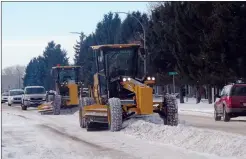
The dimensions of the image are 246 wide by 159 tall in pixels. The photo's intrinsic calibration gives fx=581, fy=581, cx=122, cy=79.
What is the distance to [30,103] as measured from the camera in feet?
158

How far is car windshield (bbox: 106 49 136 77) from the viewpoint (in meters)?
22.6

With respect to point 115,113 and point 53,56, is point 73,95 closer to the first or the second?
point 115,113

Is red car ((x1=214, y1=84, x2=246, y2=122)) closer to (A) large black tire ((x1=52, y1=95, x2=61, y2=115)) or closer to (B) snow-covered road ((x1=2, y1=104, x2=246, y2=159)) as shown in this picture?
(B) snow-covered road ((x1=2, y1=104, x2=246, y2=159))

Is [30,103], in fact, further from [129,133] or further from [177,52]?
[129,133]

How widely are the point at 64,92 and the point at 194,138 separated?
2408 cm

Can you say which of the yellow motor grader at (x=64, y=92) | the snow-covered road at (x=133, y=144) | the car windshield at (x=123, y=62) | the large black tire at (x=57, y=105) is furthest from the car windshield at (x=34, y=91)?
the snow-covered road at (x=133, y=144)

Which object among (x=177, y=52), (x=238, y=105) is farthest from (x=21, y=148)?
(x=177, y=52)

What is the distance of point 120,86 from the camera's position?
22344 millimetres

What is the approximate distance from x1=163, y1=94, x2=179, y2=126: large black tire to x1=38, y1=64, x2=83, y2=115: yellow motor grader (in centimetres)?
1368

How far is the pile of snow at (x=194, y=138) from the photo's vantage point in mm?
13086

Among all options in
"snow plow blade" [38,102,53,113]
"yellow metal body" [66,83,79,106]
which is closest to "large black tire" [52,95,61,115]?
"snow plow blade" [38,102,53,113]

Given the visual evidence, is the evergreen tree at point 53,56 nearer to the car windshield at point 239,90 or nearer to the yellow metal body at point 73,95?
the yellow metal body at point 73,95

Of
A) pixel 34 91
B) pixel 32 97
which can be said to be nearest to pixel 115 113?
pixel 32 97

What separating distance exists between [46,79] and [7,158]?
100m
